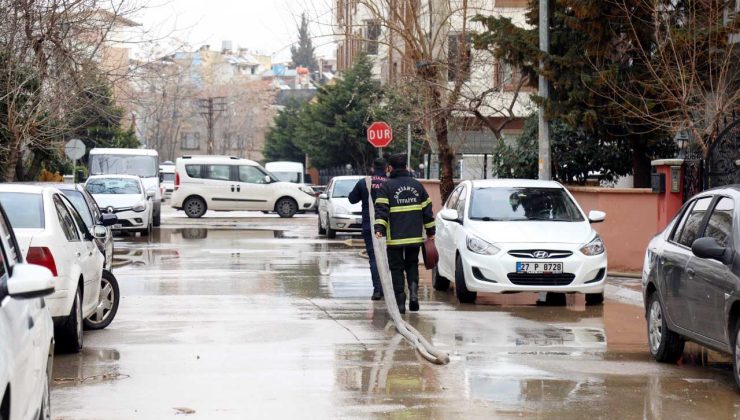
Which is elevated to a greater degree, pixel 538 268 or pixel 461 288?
pixel 538 268

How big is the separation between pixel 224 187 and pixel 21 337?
36208mm

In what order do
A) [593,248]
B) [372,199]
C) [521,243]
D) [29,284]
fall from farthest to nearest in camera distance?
[372,199] < [593,248] < [521,243] < [29,284]

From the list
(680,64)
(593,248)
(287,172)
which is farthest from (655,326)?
(287,172)

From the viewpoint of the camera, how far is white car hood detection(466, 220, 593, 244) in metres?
15.0

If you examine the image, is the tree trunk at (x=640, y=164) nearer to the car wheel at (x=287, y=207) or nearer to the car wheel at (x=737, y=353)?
the car wheel at (x=737, y=353)

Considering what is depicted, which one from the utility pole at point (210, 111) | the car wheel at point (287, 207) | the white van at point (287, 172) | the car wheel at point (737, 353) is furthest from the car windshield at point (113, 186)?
the utility pole at point (210, 111)

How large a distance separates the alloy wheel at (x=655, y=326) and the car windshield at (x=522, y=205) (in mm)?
4983

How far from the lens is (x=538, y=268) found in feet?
48.3

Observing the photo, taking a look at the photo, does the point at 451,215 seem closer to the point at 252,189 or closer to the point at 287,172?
the point at 252,189

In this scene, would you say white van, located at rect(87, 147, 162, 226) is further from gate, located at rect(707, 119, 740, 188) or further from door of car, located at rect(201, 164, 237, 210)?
gate, located at rect(707, 119, 740, 188)

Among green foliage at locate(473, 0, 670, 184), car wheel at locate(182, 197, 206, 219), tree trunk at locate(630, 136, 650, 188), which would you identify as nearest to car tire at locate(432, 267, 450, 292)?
green foliage at locate(473, 0, 670, 184)

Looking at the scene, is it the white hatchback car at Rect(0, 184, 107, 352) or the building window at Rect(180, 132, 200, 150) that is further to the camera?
the building window at Rect(180, 132, 200, 150)

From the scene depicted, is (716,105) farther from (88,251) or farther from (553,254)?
(88,251)

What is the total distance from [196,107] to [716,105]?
10707 centimetres
